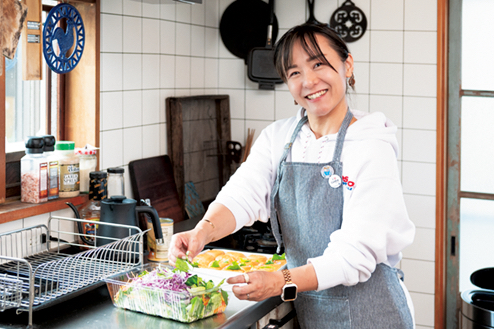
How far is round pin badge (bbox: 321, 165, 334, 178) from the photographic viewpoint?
1.38 m

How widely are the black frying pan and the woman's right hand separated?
67.0 inches

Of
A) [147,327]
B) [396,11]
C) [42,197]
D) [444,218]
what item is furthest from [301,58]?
[444,218]

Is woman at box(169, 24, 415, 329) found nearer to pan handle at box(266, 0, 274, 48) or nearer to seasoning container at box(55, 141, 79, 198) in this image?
seasoning container at box(55, 141, 79, 198)

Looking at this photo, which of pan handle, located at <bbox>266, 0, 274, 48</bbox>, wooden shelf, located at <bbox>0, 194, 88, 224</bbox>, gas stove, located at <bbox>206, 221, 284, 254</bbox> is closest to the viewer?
wooden shelf, located at <bbox>0, 194, 88, 224</bbox>

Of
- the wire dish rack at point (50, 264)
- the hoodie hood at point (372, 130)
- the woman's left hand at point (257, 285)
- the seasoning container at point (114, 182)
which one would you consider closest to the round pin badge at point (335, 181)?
the hoodie hood at point (372, 130)

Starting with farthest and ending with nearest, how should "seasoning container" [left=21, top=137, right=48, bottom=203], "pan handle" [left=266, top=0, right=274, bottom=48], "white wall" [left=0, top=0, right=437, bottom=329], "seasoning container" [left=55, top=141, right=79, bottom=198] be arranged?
1. "pan handle" [left=266, top=0, right=274, bottom=48]
2. "white wall" [left=0, top=0, right=437, bottom=329]
3. "seasoning container" [left=55, top=141, right=79, bottom=198]
4. "seasoning container" [left=21, top=137, right=48, bottom=203]

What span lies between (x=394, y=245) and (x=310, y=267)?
23 centimetres

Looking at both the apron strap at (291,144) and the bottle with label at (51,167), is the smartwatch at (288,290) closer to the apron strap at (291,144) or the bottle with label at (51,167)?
the apron strap at (291,144)

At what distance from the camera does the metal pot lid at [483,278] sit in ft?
8.48

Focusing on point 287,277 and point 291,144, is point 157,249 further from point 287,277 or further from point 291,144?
point 287,277

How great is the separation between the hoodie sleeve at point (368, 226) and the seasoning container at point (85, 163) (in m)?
0.97

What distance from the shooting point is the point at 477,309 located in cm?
242

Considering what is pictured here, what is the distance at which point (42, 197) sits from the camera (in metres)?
1.75

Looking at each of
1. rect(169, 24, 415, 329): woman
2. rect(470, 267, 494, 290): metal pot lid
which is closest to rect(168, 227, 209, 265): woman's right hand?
rect(169, 24, 415, 329): woman
